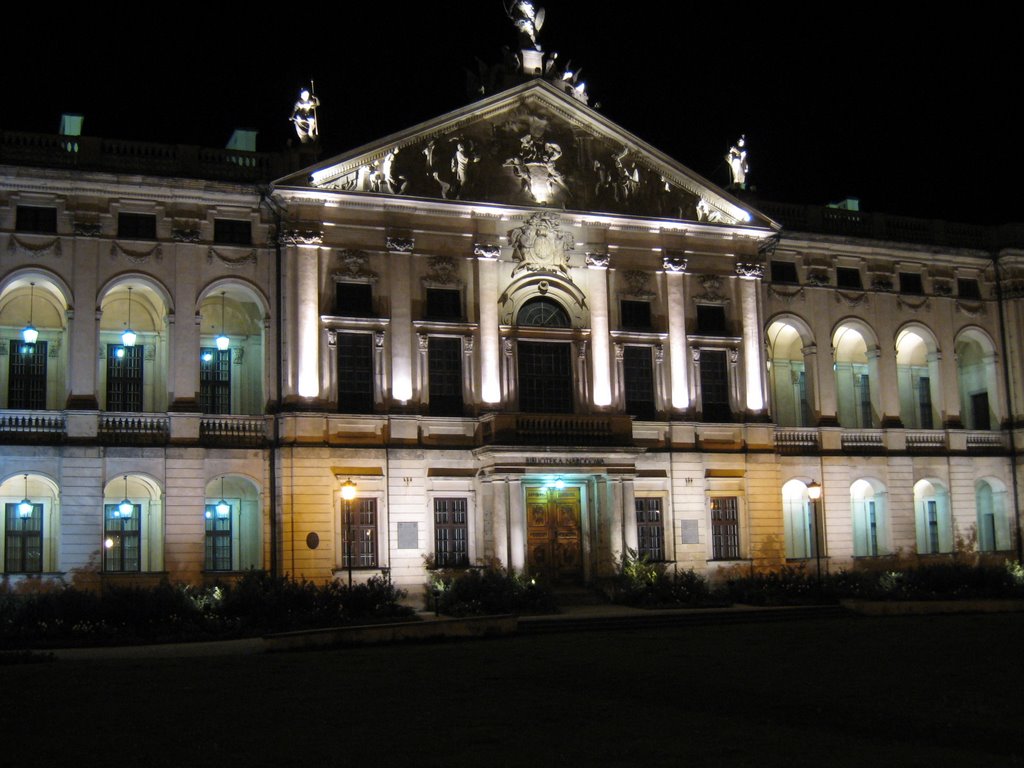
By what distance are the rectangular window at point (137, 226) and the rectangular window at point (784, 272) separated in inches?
916

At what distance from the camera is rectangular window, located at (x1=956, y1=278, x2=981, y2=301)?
5073 cm

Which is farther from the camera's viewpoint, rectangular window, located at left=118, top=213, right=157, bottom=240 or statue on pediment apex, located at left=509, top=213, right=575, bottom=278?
statue on pediment apex, located at left=509, top=213, right=575, bottom=278

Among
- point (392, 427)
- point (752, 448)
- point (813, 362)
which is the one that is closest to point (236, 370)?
point (392, 427)

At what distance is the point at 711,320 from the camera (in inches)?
1758

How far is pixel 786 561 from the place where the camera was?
145ft

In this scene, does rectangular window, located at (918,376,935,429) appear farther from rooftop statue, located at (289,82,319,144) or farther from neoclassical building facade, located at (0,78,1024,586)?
rooftop statue, located at (289,82,319,144)

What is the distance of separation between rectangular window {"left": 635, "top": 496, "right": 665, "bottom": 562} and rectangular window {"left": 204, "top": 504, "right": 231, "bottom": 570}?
13991mm

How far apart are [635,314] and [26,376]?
20.8m

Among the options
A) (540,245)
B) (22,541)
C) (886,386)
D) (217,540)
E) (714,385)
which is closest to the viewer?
(22,541)

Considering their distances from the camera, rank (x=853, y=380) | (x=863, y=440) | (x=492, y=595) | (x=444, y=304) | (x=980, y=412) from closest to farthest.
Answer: (x=492, y=595), (x=444, y=304), (x=863, y=440), (x=853, y=380), (x=980, y=412)

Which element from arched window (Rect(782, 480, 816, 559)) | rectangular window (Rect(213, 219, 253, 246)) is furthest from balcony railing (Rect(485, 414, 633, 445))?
arched window (Rect(782, 480, 816, 559))

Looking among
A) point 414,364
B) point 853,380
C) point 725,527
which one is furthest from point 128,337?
point 853,380

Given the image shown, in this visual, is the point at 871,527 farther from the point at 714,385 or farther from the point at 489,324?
the point at 489,324

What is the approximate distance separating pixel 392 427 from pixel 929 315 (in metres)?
24.0
